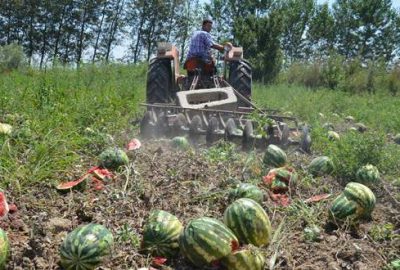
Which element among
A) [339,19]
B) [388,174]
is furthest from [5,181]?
[339,19]

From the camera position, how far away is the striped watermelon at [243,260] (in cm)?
248

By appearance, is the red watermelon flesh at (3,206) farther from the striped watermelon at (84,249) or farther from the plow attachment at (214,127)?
the plow attachment at (214,127)

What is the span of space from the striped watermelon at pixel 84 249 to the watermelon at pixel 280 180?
1.95 meters

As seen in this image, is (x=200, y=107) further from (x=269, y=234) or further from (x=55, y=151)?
(x=269, y=234)

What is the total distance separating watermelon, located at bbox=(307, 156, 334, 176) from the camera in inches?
193

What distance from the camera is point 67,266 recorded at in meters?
2.44

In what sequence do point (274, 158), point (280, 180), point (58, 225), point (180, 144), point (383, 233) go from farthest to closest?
point (180, 144) → point (274, 158) → point (280, 180) → point (383, 233) → point (58, 225)

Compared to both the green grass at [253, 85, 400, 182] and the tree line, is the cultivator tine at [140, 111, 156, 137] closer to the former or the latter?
the green grass at [253, 85, 400, 182]

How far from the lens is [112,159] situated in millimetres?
4195

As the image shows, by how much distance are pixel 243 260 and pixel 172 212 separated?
0.95 metres

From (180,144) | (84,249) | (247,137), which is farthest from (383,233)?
(247,137)

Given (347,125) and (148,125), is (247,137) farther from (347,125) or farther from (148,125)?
(347,125)

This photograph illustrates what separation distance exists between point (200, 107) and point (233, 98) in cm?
74

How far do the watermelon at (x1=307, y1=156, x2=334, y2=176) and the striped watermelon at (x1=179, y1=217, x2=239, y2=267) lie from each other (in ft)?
8.18
